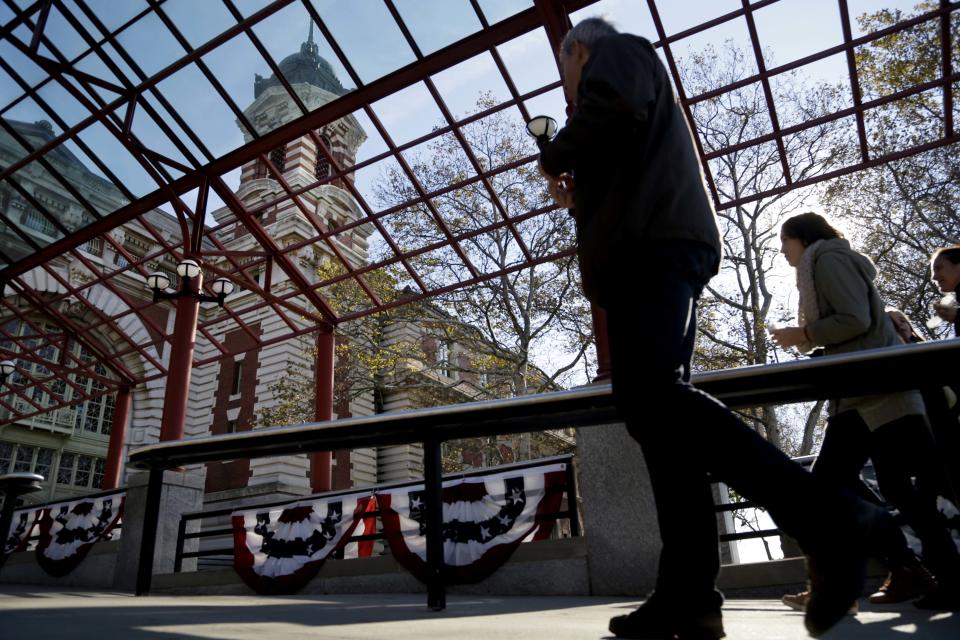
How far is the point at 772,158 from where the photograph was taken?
16375 millimetres

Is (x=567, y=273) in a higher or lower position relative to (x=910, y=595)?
higher

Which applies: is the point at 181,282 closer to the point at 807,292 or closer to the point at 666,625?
the point at 807,292

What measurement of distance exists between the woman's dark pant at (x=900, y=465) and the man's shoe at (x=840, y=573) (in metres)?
0.85

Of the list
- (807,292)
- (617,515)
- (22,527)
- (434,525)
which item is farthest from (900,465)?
(22,527)

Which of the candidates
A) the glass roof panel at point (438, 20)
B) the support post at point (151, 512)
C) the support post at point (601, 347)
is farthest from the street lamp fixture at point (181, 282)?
the support post at point (151, 512)

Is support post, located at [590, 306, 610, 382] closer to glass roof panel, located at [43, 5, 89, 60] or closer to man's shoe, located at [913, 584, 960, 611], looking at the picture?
man's shoe, located at [913, 584, 960, 611]

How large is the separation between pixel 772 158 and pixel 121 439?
1720 cm

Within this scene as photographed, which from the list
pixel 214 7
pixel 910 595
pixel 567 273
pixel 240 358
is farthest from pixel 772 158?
pixel 240 358

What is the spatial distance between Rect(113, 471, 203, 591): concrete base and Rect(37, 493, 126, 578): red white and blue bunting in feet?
2.52

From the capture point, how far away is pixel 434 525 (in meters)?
2.68

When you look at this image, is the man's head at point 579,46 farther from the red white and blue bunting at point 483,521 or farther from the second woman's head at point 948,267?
the red white and blue bunting at point 483,521

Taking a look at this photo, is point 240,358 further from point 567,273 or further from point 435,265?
point 567,273

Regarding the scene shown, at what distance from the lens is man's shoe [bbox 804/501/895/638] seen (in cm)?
132

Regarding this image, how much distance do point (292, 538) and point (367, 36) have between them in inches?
272
